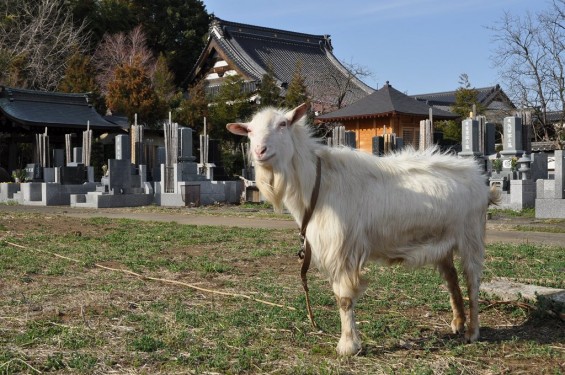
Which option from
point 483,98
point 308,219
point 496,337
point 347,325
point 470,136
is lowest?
point 496,337

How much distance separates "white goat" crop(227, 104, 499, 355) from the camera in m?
4.74

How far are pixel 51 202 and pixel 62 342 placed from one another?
19.6 m

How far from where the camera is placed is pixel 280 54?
49.7 meters

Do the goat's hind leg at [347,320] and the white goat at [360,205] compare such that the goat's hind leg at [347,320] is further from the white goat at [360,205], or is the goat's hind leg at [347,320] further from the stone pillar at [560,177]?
the stone pillar at [560,177]

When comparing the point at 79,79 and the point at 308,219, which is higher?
the point at 79,79

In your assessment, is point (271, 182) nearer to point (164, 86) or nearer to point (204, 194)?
point (204, 194)

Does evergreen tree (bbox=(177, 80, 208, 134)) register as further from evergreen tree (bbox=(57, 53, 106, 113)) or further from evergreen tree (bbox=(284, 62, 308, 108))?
evergreen tree (bbox=(57, 53, 106, 113))

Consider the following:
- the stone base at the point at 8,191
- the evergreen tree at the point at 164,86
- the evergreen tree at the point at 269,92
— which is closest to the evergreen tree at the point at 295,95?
the evergreen tree at the point at 269,92

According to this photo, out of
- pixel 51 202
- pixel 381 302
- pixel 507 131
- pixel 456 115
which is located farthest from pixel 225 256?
pixel 456 115

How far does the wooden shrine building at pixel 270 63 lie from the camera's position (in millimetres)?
43750

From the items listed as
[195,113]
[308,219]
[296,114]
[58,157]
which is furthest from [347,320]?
[195,113]

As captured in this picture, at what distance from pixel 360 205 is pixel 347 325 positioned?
92 centimetres

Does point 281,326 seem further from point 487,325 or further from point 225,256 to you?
point 225,256

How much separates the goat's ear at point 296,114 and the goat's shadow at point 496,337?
5.99 ft
